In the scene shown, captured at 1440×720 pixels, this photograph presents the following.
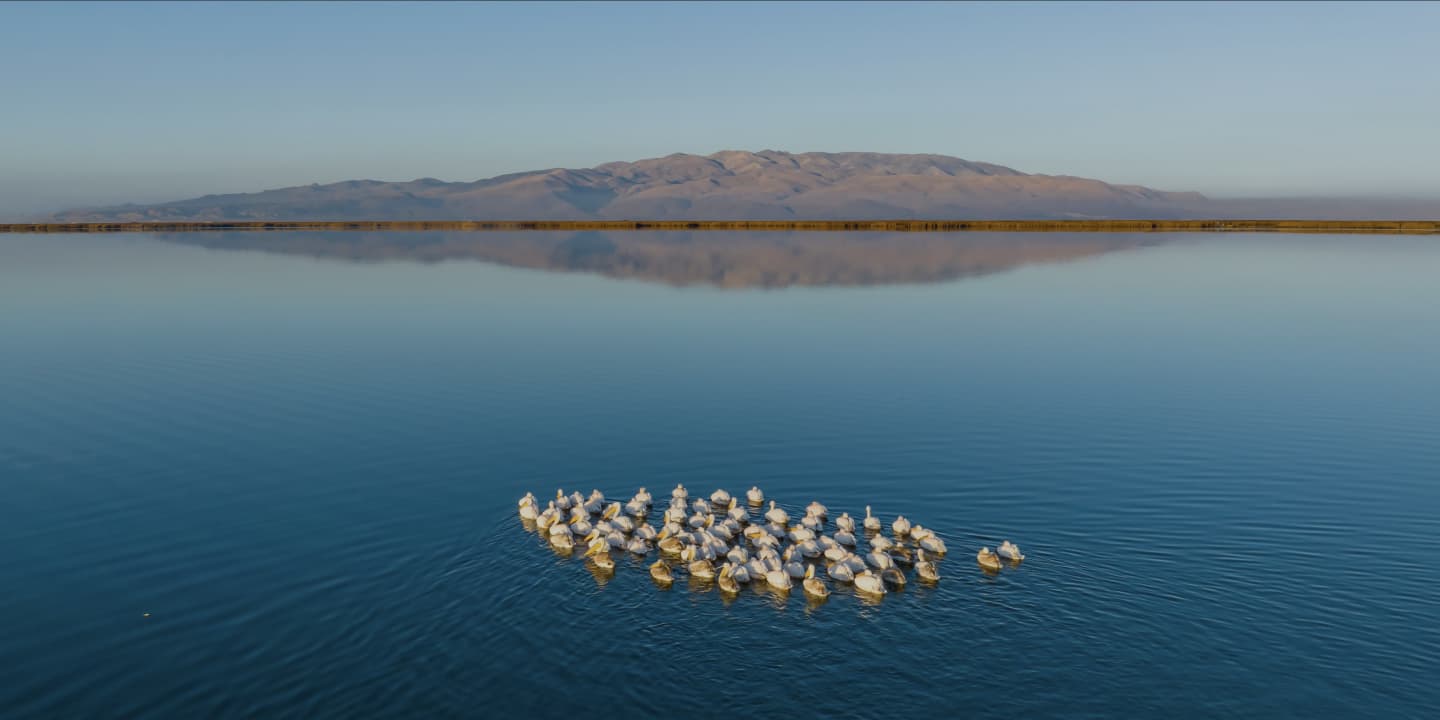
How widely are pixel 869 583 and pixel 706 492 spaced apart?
8726 millimetres

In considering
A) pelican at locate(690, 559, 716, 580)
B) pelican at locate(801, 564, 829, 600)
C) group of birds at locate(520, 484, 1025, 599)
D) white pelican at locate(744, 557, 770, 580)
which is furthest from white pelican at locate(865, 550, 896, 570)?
pelican at locate(690, 559, 716, 580)

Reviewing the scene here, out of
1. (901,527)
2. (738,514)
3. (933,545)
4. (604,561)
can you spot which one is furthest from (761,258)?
(604,561)

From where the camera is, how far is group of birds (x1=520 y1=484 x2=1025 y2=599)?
23.9 m

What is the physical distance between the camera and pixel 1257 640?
20.9 metres

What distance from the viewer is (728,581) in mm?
23625

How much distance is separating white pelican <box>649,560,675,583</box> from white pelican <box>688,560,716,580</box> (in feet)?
1.76

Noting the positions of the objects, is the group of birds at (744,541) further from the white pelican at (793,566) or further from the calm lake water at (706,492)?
the calm lake water at (706,492)

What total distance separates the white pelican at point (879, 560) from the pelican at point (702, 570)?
3.80 meters

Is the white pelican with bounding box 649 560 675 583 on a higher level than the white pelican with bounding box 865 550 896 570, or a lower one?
lower

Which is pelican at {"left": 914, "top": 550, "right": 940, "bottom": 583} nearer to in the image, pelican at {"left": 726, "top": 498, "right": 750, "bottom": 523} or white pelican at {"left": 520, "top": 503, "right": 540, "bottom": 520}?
pelican at {"left": 726, "top": 498, "right": 750, "bottom": 523}

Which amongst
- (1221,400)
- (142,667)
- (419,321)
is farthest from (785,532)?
(419,321)

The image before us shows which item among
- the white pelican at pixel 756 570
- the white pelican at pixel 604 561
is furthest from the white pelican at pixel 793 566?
the white pelican at pixel 604 561

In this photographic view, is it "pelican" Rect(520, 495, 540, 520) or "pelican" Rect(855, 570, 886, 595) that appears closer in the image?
"pelican" Rect(855, 570, 886, 595)

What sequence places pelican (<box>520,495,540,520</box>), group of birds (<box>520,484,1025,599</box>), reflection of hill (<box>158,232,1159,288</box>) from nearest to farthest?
group of birds (<box>520,484,1025,599</box>) → pelican (<box>520,495,540,520</box>) → reflection of hill (<box>158,232,1159,288</box>)
